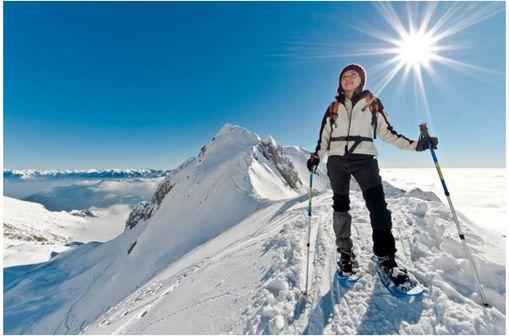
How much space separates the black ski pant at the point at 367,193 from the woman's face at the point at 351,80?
1277 millimetres

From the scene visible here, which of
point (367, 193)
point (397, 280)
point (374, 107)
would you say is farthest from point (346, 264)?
point (374, 107)

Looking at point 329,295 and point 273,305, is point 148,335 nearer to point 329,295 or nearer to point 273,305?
point 273,305

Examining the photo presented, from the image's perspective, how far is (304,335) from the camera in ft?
11.7

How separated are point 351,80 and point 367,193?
2098 mm

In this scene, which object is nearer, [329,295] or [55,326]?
[329,295]

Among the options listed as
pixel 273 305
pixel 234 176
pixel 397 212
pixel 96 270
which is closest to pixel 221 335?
pixel 273 305

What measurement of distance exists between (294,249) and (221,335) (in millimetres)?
2552

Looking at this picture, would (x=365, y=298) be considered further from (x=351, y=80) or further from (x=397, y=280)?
(x=351, y=80)

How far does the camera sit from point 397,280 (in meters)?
4.20

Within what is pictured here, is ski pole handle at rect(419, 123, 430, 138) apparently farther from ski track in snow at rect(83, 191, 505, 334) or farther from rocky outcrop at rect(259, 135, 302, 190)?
rocky outcrop at rect(259, 135, 302, 190)

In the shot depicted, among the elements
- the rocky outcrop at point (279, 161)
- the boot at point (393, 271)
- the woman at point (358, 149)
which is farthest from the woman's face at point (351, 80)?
the rocky outcrop at point (279, 161)

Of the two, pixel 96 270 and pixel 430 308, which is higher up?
pixel 430 308

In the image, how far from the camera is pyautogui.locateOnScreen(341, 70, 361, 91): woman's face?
4820 millimetres

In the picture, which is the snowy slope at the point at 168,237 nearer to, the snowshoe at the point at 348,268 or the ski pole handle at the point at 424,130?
the snowshoe at the point at 348,268
